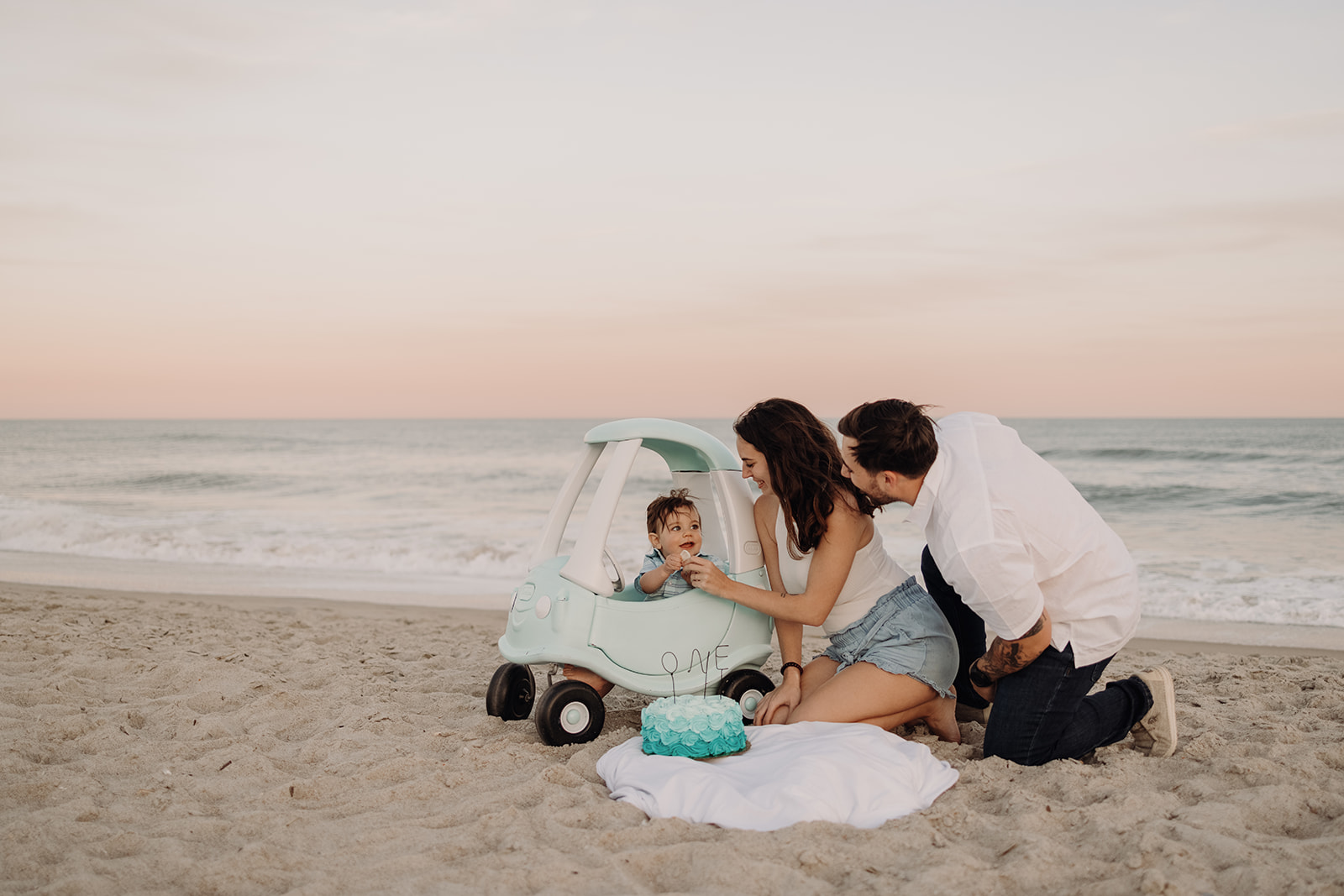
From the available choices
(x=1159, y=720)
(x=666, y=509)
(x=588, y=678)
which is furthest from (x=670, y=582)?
(x=1159, y=720)

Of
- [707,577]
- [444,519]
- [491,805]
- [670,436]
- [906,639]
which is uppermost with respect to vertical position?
[670,436]

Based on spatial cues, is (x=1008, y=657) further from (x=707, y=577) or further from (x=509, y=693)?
(x=509, y=693)

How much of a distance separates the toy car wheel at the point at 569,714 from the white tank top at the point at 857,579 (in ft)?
3.14

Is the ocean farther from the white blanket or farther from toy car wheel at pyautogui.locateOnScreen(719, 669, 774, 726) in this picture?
the white blanket

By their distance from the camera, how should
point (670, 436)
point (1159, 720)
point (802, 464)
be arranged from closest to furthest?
point (1159, 720) < point (802, 464) < point (670, 436)

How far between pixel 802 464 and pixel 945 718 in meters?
1.23

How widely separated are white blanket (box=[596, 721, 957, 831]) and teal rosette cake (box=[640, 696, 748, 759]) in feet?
0.16

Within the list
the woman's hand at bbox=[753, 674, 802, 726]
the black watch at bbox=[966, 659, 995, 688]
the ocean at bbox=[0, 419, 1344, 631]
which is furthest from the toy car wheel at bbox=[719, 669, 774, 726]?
the ocean at bbox=[0, 419, 1344, 631]

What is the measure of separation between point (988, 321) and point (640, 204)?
750 centimetres

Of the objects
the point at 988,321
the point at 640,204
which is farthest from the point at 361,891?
the point at 988,321

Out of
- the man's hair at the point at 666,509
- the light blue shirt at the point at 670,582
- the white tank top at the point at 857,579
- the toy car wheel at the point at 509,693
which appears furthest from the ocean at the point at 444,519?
the white tank top at the point at 857,579

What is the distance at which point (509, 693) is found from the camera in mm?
3701

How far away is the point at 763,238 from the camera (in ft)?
45.3

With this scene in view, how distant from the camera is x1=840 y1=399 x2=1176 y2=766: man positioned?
8.88 ft
